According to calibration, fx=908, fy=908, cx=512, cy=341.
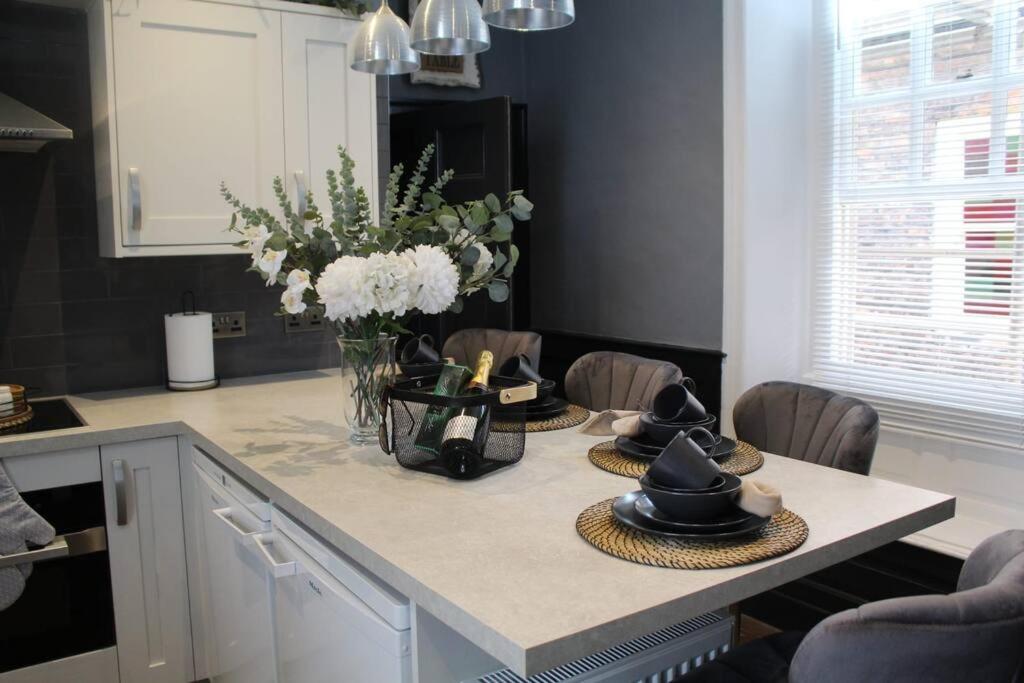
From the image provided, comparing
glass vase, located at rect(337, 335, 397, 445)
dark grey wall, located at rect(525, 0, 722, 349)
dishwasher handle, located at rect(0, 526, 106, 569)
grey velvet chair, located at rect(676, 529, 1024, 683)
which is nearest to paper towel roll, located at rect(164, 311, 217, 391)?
dishwasher handle, located at rect(0, 526, 106, 569)

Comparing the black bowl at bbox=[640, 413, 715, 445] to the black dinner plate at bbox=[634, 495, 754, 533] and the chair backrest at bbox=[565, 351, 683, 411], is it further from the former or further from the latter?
the chair backrest at bbox=[565, 351, 683, 411]

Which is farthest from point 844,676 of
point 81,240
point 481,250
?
point 81,240

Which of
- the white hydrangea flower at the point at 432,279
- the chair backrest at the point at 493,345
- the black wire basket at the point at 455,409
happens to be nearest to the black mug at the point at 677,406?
the black wire basket at the point at 455,409

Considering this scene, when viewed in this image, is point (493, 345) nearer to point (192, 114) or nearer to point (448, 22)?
point (192, 114)

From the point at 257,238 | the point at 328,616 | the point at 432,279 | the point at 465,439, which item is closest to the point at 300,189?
the point at 257,238

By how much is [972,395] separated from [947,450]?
0.21 metres

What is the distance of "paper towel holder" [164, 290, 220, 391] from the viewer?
303 cm

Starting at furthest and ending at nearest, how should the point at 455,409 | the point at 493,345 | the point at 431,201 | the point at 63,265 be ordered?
the point at 493,345 < the point at 63,265 < the point at 431,201 < the point at 455,409

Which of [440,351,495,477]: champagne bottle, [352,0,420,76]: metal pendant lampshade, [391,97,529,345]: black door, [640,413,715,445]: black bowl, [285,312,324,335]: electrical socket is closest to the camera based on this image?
[440,351,495,477]: champagne bottle

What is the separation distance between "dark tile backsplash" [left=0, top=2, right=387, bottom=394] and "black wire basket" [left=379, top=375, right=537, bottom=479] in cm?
151

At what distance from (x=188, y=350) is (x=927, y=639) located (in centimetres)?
250

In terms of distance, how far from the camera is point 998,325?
2.87 metres

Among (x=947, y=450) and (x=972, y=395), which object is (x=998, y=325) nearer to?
(x=972, y=395)

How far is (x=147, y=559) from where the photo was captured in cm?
260
